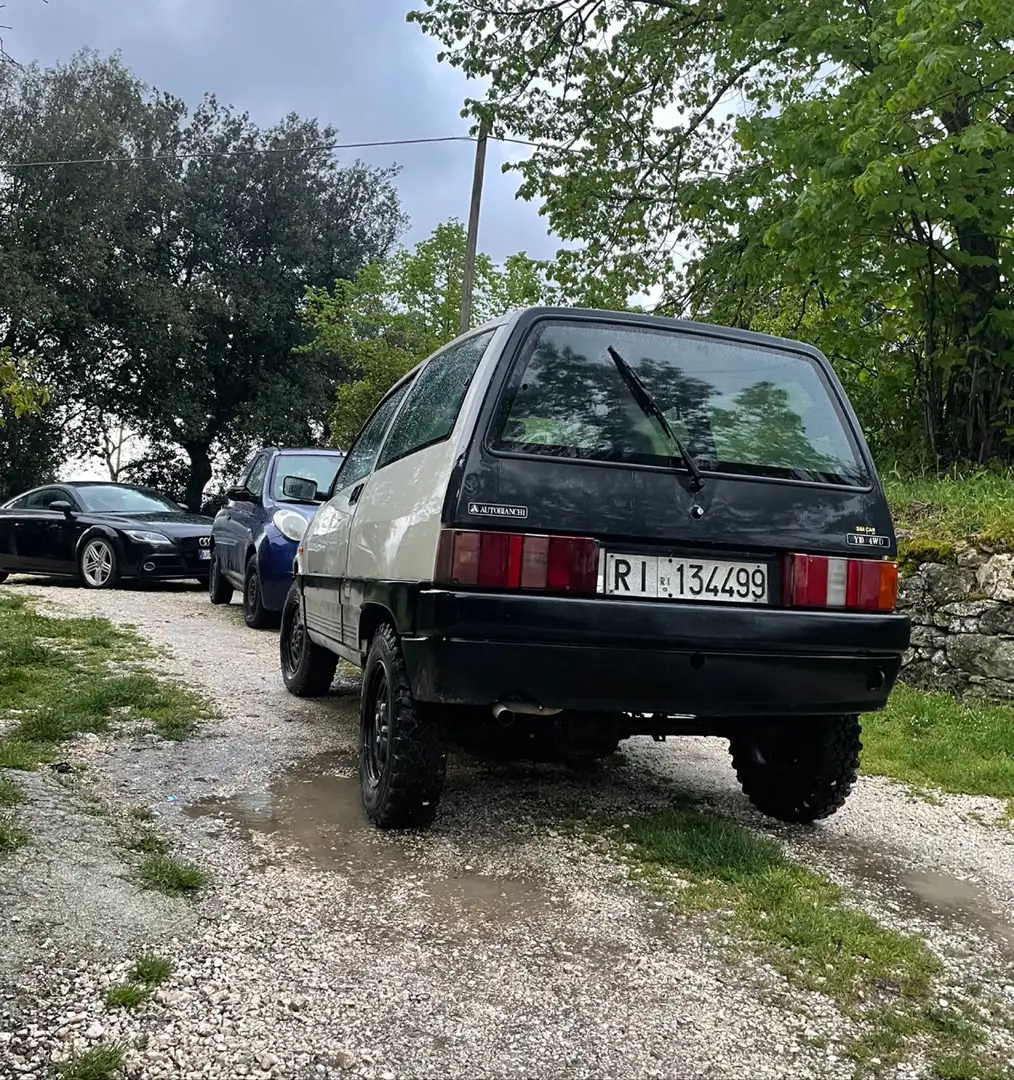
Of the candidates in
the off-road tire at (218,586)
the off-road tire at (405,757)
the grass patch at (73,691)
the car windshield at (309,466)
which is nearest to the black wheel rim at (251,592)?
the car windshield at (309,466)

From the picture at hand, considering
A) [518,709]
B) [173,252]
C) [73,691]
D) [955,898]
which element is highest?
[173,252]

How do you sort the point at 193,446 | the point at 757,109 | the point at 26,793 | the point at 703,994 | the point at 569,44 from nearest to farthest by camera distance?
the point at 703,994 < the point at 26,793 < the point at 757,109 < the point at 569,44 < the point at 193,446

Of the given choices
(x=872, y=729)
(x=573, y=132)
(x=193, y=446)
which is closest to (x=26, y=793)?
(x=872, y=729)

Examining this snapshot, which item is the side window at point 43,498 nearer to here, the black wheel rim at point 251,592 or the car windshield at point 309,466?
the car windshield at point 309,466

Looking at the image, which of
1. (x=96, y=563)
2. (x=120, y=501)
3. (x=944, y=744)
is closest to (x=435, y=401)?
(x=944, y=744)

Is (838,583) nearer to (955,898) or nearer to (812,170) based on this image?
(955,898)

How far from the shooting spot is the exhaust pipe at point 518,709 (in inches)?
124

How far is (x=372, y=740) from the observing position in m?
3.85

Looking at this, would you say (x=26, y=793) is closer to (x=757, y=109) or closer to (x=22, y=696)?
(x=22, y=696)

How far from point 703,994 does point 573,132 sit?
14.8 meters

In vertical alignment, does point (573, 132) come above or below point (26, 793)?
above

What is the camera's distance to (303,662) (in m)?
6.00

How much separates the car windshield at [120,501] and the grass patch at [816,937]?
35.0 ft

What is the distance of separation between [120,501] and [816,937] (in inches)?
472
